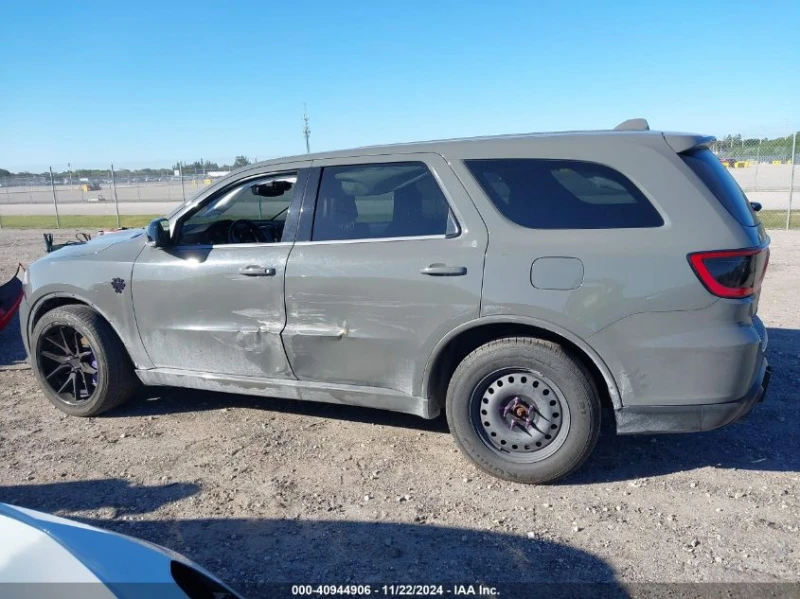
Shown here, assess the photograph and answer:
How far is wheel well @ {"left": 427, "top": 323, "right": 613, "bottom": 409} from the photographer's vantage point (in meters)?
3.54

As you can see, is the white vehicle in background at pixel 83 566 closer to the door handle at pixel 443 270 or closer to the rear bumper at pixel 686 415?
the door handle at pixel 443 270

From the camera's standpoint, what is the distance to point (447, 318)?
3.58 metres

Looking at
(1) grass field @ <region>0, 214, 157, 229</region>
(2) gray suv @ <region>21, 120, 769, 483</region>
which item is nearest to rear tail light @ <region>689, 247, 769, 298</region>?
(2) gray suv @ <region>21, 120, 769, 483</region>

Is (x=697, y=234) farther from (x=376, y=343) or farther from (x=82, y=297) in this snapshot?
(x=82, y=297)

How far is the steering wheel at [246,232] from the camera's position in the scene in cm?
478

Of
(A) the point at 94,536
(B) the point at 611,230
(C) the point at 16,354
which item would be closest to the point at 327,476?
(A) the point at 94,536

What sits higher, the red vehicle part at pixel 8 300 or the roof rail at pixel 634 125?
the roof rail at pixel 634 125

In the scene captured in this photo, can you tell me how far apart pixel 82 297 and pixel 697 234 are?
4.03 m

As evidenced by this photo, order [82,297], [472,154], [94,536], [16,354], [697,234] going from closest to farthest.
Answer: [94,536] → [697,234] → [472,154] → [82,297] → [16,354]

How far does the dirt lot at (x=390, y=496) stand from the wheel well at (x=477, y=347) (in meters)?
0.49

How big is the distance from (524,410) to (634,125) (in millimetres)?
1949

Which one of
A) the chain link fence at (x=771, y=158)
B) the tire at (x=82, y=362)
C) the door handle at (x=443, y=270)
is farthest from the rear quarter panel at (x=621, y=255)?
the chain link fence at (x=771, y=158)

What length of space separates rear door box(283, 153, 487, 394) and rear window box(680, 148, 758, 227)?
117 cm

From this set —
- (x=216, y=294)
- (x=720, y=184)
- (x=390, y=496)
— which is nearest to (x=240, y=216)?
(x=216, y=294)
